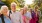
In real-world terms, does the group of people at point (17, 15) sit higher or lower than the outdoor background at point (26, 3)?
lower

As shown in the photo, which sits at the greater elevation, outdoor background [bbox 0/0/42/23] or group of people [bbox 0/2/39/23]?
outdoor background [bbox 0/0/42/23]

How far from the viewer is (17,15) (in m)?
1.51

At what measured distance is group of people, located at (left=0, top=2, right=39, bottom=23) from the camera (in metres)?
1.41

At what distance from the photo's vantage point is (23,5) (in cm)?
155

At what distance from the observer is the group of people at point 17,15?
141 centimetres

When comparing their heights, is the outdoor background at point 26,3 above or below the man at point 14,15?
above

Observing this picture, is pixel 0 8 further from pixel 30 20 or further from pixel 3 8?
pixel 30 20

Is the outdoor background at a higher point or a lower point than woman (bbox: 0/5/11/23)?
higher

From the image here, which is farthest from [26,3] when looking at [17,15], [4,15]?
[4,15]

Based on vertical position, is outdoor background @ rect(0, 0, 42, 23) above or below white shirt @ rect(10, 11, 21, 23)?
above

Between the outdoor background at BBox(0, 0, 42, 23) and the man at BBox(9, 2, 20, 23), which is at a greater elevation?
the outdoor background at BBox(0, 0, 42, 23)

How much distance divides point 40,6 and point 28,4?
0.21 meters

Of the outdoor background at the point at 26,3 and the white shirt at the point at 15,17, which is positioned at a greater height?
the outdoor background at the point at 26,3

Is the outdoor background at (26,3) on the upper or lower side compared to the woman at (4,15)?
upper
